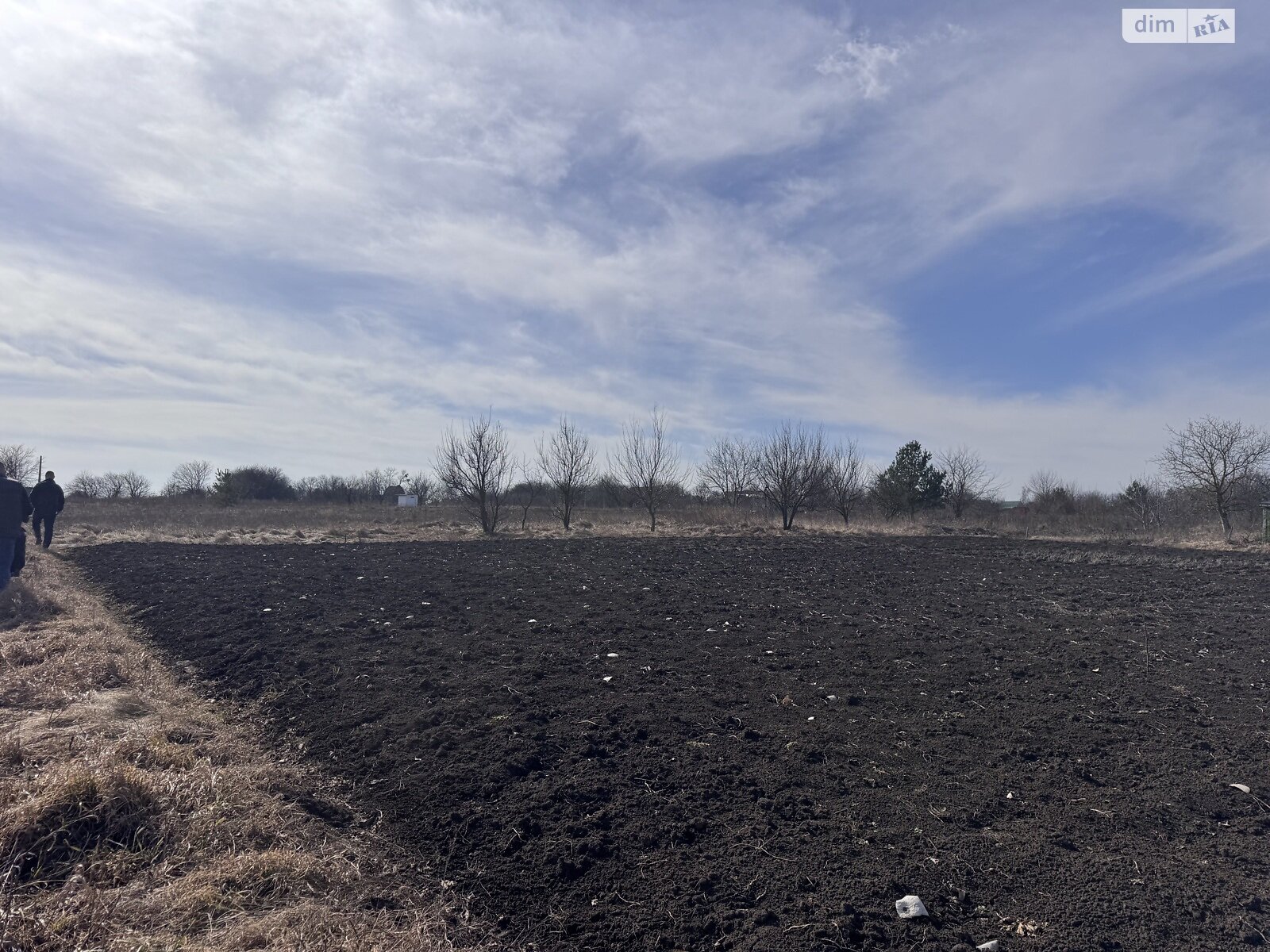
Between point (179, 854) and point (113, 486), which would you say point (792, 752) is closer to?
point (179, 854)

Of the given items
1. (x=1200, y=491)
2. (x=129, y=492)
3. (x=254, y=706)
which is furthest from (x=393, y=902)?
(x=129, y=492)

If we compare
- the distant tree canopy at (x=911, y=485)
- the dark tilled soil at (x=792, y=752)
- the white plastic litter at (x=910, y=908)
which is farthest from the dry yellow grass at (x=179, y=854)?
the distant tree canopy at (x=911, y=485)

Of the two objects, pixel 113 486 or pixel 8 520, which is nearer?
pixel 8 520

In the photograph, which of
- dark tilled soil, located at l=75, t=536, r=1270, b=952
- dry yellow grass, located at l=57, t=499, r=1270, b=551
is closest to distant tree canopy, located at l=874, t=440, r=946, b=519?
dry yellow grass, located at l=57, t=499, r=1270, b=551

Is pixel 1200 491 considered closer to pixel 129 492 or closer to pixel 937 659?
pixel 937 659

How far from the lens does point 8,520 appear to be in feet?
30.9

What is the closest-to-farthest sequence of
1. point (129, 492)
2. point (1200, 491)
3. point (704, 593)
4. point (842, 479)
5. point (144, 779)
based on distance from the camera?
point (144, 779), point (704, 593), point (1200, 491), point (842, 479), point (129, 492)

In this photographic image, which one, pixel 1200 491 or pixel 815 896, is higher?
pixel 1200 491

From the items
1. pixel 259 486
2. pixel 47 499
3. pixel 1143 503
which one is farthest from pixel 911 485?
pixel 259 486

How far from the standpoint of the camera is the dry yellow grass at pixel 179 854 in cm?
265

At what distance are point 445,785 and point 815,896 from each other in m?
2.16

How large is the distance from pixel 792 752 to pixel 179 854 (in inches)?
132

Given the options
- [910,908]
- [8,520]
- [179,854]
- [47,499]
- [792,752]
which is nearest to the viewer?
[910,908]

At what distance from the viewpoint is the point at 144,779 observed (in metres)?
3.56
